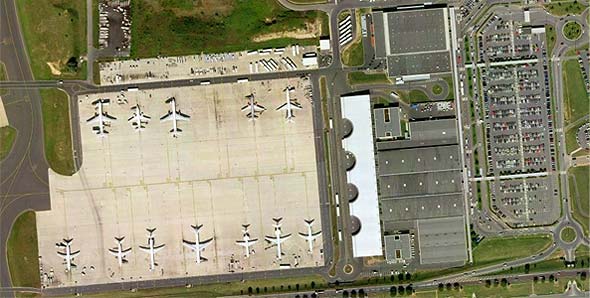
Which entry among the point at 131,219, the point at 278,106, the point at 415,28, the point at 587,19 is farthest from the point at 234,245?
the point at 587,19

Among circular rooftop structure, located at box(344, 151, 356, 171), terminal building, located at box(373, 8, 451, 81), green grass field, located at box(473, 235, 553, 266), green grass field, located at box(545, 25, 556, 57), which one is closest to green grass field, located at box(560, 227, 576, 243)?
green grass field, located at box(473, 235, 553, 266)

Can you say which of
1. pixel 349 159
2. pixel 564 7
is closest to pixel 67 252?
pixel 349 159

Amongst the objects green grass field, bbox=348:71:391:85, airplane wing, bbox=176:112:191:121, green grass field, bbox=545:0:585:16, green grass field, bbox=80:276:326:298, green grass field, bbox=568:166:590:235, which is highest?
green grass field, bbox=545:0:585:16

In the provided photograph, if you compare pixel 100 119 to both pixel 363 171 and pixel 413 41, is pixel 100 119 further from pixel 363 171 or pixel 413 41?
pixel 413 41

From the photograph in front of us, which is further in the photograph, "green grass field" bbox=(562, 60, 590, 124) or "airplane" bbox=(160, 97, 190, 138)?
"green grass field" bbox=(562, 60, 590, 124)

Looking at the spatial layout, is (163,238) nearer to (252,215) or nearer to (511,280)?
(252,215)

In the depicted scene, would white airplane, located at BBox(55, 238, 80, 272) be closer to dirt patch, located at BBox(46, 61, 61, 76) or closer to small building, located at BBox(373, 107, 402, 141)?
dirt patch, located at BBox(46, 61, 61, 76)
